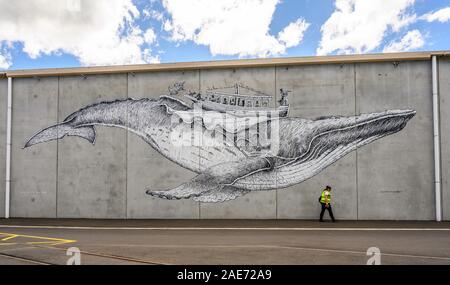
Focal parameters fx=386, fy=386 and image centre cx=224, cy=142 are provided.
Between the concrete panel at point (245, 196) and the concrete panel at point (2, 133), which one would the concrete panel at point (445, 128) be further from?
the concrete panel at point (2, 133)

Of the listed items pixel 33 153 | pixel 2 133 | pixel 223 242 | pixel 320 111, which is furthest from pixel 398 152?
pixel 2 133

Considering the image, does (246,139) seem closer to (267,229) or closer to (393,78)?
(267,229)

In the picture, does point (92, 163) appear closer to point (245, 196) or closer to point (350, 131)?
point (245, 196)

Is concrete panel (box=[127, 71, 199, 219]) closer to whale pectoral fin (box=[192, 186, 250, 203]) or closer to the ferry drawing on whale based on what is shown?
the ferry drawing on whale

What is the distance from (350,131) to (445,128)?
3.94m

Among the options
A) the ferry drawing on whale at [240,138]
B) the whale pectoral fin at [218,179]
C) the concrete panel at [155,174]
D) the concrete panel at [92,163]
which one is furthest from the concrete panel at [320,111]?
the concrete panel at [92,163]

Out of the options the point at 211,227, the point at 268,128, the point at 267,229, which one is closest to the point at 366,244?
the point at 267,229

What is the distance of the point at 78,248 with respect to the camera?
10.3 meters

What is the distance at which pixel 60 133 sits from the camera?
61.6ft

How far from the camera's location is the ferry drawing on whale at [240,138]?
1688 centimetres

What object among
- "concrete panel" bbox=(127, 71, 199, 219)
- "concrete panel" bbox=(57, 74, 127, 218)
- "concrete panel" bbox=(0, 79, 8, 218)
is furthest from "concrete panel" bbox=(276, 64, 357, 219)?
"concrete panel" bbox=(0, 79, 8, 218)

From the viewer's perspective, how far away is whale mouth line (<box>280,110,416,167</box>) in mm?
16703

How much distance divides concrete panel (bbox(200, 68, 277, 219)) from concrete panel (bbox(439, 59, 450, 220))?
23.3ft

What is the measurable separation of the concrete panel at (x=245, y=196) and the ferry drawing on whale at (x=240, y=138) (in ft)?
1.06
